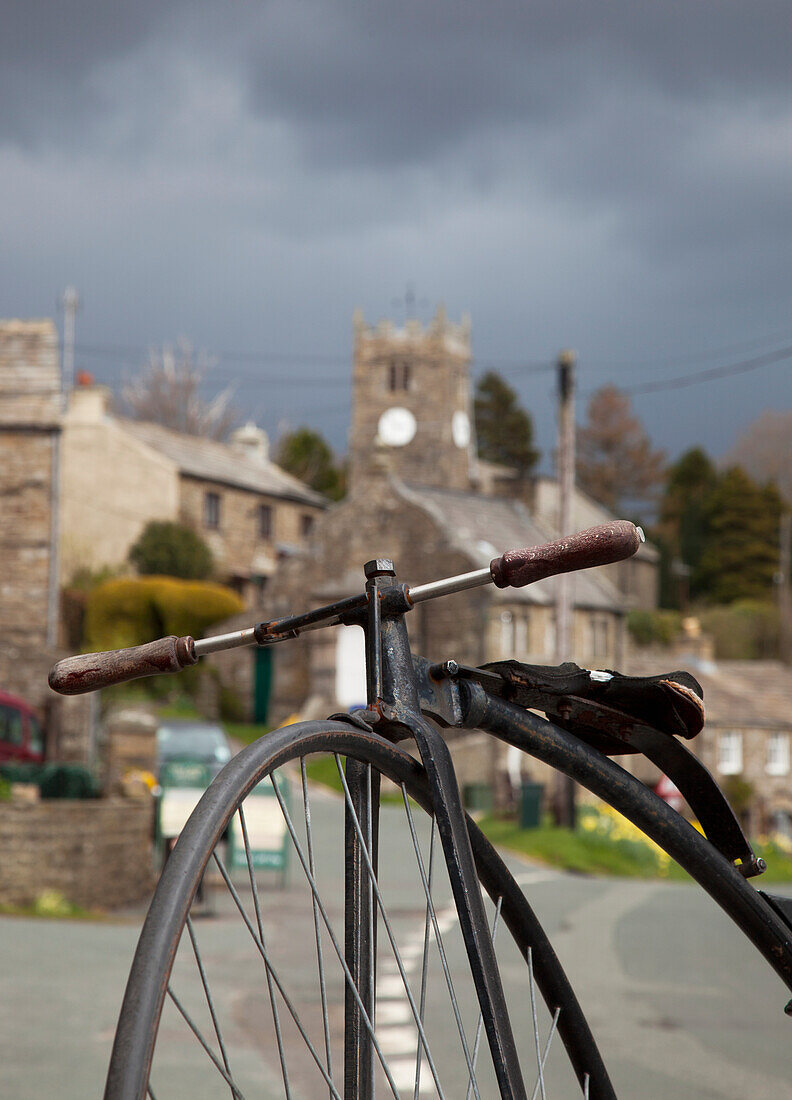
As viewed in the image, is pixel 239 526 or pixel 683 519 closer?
pixel 239 526

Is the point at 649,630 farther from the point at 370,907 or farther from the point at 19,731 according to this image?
the point at 370,907

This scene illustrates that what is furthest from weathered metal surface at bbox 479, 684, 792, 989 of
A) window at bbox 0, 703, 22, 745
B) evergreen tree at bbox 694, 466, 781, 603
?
evergreen tree at bbox 694, 466, 781, 603

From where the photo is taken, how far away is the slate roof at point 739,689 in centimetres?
3391

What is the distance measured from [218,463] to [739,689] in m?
18.3

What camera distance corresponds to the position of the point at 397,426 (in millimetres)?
54125

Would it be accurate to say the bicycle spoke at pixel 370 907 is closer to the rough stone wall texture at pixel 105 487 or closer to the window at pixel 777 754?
the window at pixel 777 754

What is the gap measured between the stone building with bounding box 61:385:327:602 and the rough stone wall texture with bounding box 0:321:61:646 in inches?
394

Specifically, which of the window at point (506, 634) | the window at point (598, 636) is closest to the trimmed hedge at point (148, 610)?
the window at point (506, 634)

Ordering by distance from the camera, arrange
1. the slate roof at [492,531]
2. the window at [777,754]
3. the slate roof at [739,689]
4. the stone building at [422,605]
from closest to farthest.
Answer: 1. the stone building at [422,605]
2. the slate roof at [492,531]
3. the slate roof at [739,689]
4. the window at [777,754]

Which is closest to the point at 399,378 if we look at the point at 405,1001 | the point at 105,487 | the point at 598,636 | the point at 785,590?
the point at 105,487

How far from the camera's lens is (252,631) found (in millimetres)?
2117

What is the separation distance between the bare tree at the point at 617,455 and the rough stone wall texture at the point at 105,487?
3914 cm

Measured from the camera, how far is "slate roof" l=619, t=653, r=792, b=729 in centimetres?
3391

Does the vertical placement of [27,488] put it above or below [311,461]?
below
